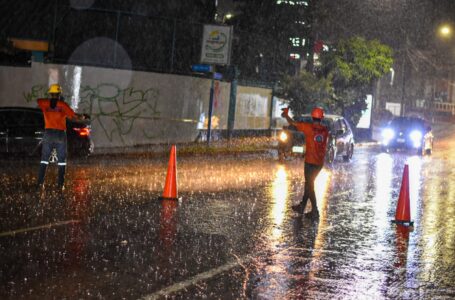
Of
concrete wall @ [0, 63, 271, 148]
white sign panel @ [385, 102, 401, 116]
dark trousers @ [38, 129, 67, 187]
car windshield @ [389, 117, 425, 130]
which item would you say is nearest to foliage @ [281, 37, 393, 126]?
car windshield @ [389, 117, 425, 130]

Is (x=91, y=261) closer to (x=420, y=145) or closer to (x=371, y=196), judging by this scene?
(x=371, y=196)

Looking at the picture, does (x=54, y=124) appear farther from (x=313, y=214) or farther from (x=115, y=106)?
(x=115, y=106)

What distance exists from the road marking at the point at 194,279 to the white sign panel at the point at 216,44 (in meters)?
17.9

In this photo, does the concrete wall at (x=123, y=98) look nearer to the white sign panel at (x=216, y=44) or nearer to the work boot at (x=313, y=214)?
the white sign panel at (x=216, y=44)

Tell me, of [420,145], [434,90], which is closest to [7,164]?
[420,145]

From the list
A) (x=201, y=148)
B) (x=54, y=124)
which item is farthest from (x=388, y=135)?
(x=54, y=124)

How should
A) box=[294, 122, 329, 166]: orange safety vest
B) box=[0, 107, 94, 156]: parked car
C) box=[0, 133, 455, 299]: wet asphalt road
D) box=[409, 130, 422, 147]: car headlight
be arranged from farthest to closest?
box=[409, 130, 422, 147]: car headlight, box=[0, 107, 94, 156]: parked car, box=[294, 122, 329, 166]: orange safety vest, box=[0, 133, 455, 299]: wet asphalt road

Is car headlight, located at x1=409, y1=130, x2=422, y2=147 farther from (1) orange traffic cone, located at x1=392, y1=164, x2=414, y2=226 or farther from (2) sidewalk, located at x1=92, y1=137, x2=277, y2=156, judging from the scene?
(1) orange traffic cone, located at x1=392, y1=164, x2=414, y2=226

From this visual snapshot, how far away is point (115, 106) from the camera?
84.6 feet

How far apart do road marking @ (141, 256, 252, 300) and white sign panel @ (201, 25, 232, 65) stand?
58.8 feet

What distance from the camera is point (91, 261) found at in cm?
812

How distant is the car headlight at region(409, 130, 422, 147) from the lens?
3216 centimetres

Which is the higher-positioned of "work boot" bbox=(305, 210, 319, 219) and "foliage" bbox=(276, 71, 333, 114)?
"foliage" bbox=(276, 71, 333, 114)

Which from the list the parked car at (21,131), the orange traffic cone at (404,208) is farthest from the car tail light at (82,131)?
the orange traffic cone at (404,208)
